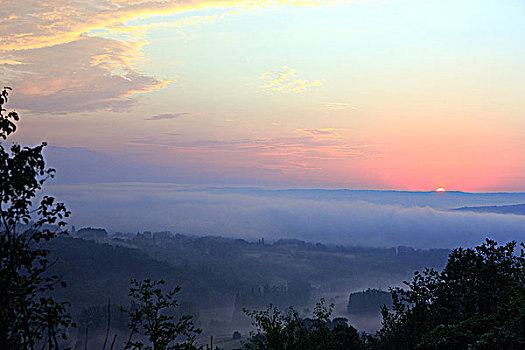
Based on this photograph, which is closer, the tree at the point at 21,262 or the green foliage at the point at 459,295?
the tree at the point at 21,262

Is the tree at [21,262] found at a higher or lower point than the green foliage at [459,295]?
higher

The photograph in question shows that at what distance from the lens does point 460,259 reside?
50.8m

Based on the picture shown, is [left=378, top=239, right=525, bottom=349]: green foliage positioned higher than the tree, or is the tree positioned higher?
the tree

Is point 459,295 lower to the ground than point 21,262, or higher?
lower

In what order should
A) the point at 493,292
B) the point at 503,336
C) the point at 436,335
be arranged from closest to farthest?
the point at 503,336 < the point at 436,335 < the point at 493,292

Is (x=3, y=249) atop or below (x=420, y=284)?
atop

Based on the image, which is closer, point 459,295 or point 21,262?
point 21,262

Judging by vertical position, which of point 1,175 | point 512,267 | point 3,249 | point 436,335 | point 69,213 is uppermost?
point 1,175

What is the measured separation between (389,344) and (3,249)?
1715 inches

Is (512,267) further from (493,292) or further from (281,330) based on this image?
(281,330)

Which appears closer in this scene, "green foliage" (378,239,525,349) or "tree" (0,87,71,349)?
"tree" (0,87,71,349)

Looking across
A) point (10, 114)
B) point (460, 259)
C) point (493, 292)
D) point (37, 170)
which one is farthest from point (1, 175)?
point (460, 259)

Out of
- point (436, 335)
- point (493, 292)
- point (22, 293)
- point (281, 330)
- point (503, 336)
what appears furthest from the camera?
point (281, 330)

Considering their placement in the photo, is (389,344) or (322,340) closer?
(322,340)
